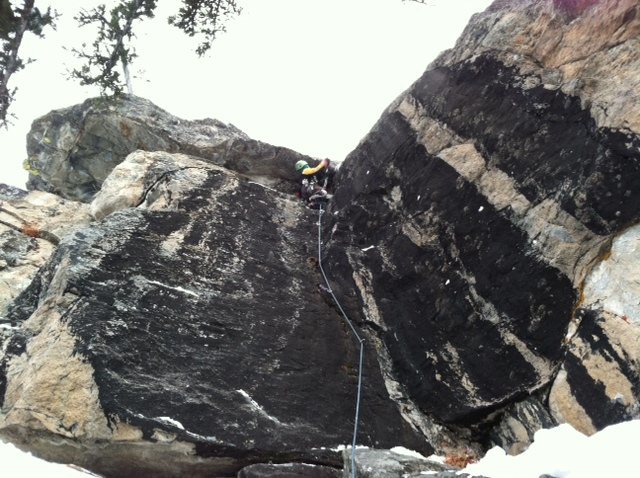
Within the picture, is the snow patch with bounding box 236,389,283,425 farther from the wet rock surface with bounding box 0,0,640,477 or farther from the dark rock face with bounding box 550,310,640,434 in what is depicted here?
the dark rock face with bounding box 550,310,640,434

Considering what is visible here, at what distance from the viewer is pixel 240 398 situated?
6438mm

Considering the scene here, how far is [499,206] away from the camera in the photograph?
23.4 ft

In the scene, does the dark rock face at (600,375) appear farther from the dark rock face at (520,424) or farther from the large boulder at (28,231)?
the large boulder at (28,231)

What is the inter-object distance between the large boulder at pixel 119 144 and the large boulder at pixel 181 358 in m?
4.91

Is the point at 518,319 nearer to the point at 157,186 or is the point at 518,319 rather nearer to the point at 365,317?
the point at 365,317

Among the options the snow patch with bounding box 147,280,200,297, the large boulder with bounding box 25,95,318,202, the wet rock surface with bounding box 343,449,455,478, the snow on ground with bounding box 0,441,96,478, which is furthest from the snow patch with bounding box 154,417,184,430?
the large boulder with bounding box 25,95,318,202

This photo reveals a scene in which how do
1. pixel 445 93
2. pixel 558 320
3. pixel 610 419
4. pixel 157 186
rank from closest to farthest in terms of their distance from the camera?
pixel 610 419 < pixel 558 320 < pixel 445 93 < pixel 157 186

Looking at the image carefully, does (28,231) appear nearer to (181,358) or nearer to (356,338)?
(181,358)

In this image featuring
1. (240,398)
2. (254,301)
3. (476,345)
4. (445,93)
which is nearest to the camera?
(240,398)

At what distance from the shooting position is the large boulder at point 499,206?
19.9 ft

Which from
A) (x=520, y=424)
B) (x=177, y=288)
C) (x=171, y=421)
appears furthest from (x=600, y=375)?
(x=177, y=288)

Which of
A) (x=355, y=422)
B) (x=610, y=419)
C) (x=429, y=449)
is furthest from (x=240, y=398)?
(x=610, y=419)

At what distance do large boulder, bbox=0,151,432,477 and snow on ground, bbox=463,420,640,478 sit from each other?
218 centimetres

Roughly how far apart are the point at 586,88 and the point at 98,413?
25.2 feet
